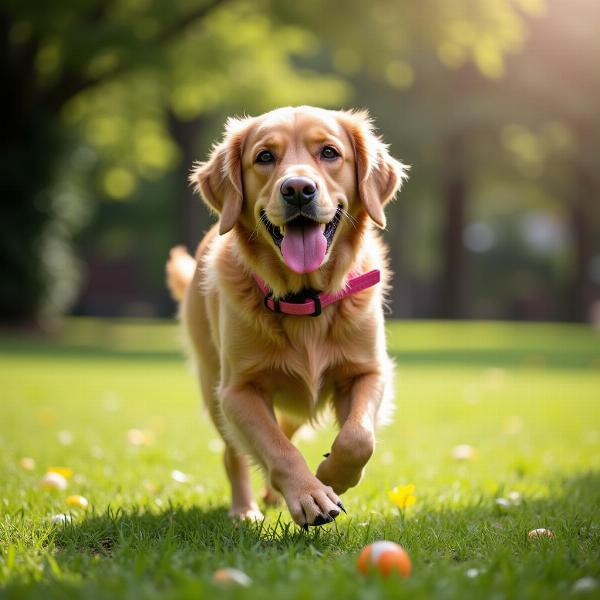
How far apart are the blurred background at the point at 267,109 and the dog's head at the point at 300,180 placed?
42.2 feet

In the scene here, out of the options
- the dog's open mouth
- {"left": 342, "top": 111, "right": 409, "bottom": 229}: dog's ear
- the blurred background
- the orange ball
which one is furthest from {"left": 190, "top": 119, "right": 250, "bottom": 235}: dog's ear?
the blurred background

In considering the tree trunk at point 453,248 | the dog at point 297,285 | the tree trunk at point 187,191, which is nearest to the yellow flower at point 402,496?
the dog at point 297,285

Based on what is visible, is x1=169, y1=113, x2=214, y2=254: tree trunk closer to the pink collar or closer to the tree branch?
the tree branch

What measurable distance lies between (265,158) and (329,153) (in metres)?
0.30

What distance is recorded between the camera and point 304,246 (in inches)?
141

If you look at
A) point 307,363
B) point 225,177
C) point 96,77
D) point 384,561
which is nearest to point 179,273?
point 225,177

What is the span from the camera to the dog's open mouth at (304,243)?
355 centimetres

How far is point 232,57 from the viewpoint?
752 inches

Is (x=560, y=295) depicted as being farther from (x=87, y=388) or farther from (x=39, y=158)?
(x=87, y=388)

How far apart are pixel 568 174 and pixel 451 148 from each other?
4.53m

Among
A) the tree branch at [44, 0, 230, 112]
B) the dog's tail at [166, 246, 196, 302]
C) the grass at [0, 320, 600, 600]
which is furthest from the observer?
the tree branch at [44, 0, 230, 112]

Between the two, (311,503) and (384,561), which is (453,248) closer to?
(311,503)

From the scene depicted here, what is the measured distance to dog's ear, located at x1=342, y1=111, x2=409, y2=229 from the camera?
3.86 meters

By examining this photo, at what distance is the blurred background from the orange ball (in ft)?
48.7
